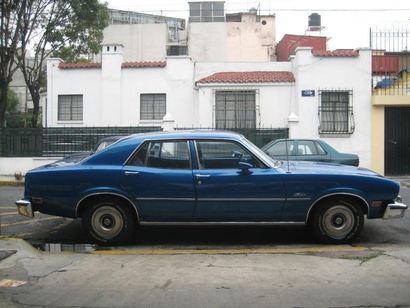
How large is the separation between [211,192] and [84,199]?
1762 mm

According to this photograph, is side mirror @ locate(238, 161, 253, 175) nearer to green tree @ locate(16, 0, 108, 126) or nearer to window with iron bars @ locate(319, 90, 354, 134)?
window with iron bars @ locate(319, 90, 354, 134)

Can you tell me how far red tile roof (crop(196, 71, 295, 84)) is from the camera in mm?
20797

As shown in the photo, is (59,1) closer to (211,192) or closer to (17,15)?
(17,15)

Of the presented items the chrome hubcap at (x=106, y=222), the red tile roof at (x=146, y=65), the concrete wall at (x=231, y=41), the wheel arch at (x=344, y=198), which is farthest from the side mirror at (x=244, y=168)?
the concrete wall at (x=231, y=41)

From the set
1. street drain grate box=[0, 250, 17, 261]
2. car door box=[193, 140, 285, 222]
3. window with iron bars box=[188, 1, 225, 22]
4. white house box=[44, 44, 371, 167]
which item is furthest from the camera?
window with iron bars box=[188, 1, 225, 22]

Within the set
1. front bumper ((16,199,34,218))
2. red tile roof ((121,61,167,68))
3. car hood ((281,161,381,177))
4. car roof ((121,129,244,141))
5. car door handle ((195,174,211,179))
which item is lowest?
front bumper ((16,199,34,218))

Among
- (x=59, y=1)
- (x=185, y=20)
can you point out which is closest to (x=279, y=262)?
(x=59, y=1)

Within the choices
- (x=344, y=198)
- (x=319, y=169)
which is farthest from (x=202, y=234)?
(x=344, y=198)

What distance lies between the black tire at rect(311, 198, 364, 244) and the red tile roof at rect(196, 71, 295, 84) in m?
13.4

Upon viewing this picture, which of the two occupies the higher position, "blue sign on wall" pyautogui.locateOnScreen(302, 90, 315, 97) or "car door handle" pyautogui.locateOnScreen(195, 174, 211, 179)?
"blue sign on wall" pyautogui.locateOnScreen(302, 90, 315, 97)

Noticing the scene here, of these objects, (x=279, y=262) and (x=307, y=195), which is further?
(x=307, y=195)

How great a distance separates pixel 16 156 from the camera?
66.5 feet

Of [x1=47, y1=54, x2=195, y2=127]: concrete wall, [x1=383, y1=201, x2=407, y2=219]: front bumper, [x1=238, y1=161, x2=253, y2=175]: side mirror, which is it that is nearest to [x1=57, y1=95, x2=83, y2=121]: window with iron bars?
[x1=47, y1=54, x2=195, y2=127]: concrete wall

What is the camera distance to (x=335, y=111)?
67.5ft
